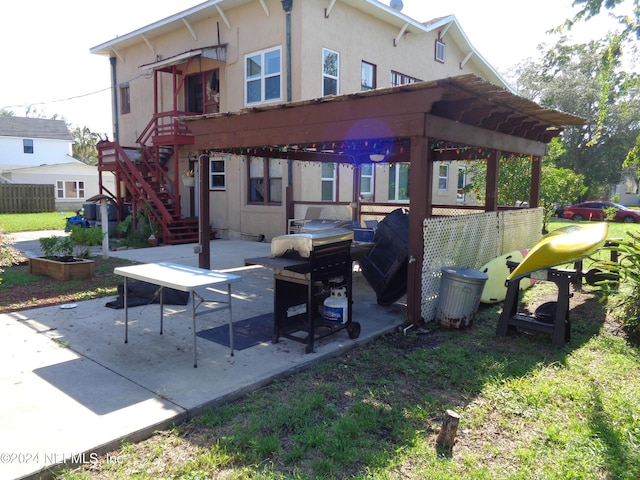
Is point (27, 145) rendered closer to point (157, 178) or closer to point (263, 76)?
point (157, 178)

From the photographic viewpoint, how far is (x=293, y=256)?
15.4ft

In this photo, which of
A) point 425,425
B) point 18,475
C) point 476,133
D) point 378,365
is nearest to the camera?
point 18,475

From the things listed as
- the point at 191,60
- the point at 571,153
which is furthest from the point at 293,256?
the point at 571,153

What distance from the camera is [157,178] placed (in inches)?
574

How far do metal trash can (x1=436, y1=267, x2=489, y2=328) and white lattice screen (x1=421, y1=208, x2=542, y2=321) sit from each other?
11.0 inches

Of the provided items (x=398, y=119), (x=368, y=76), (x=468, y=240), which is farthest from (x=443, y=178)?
(x=398, y=119)

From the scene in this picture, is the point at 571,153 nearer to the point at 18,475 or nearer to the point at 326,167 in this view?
the point at 326,167

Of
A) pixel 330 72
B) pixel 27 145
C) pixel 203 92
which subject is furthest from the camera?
pixel 27 145

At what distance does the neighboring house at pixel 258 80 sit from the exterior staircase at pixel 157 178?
0.14 ft

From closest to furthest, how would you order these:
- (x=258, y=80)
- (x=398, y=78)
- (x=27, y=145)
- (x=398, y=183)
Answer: (x=258, y=80), (x=398, y=78), (x=398, y=183), (x=27, y=145)

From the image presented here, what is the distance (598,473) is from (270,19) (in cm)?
1258

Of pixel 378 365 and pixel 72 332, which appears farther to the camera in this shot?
pixel 72 332

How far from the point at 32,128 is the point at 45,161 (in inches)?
110

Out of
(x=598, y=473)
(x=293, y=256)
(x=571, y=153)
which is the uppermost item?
(x=571, y=153)
